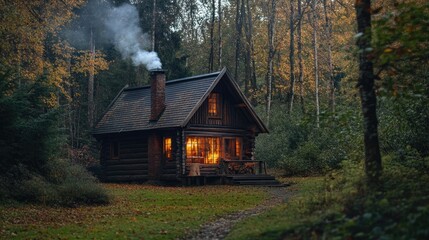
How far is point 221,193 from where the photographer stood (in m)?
25.2

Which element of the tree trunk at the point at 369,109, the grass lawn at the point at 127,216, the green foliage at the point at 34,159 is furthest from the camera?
the green foliage at the point at 34,159

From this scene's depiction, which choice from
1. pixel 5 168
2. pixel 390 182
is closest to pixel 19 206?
pixel 5 168

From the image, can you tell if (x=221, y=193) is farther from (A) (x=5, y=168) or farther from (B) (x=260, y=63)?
(B) (x=260, y=63)

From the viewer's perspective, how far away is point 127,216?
17.3 meters

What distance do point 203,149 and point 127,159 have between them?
5.24m

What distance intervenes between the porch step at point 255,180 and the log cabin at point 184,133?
0.06 m

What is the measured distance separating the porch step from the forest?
1.29m

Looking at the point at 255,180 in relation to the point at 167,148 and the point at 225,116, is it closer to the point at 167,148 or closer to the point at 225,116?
the point at 225,116

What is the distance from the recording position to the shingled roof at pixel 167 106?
104 feet

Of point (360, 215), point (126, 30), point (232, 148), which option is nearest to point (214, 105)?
point (232, 148)

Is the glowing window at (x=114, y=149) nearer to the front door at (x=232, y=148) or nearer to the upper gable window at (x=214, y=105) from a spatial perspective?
the upper gable window at (x=214, y=105)

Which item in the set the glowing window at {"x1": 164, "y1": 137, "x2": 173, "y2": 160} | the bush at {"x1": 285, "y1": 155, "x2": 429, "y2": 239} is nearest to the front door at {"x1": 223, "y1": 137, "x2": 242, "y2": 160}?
the glowing window at {"x1": 164, "y1": 137, "x2": 173, "y2": 160}

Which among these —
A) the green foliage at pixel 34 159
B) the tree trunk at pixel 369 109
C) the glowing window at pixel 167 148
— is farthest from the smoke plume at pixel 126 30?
the tree trunk at pixel 369 109

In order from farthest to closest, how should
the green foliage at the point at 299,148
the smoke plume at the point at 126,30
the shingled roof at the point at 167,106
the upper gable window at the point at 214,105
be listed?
the smoke plume at the point at 126,30 < the upper gable window at the point at 214,105 < the green foliage at the point at 299,148 < the shingled roof at the point at 167,106
